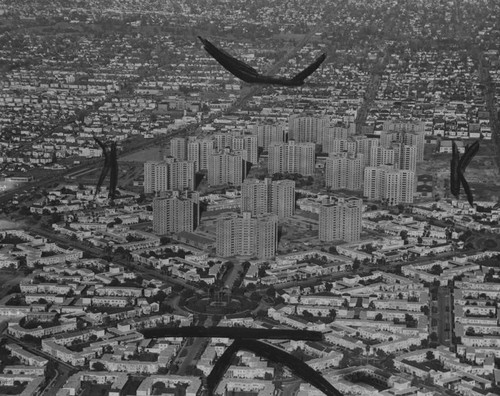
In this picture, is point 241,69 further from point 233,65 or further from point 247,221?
point 247,221

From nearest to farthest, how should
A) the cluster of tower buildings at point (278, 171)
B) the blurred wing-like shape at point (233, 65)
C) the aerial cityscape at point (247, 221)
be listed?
the blurred wing-like shape at point (233, 65)
the aerial cityscape at point (247, 221)
the cluster of tower buildings at point (278, 171)

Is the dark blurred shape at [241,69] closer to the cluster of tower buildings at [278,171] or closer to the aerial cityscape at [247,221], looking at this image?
the aerial cityscape at [247,221]

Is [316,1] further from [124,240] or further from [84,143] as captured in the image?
[124,240]

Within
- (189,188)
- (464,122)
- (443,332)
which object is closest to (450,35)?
(464,122)

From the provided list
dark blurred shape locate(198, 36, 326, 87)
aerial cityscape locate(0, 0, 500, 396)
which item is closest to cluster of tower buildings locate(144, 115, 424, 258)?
aerial cityscape locate(0, 0, 500, 396)

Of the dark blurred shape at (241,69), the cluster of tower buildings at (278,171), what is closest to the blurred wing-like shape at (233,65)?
the dark blurred shape at (241,69)

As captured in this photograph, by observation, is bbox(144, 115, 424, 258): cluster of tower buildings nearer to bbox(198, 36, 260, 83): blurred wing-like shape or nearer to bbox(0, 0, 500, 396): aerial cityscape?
bbox(0, 0, 500, 396): aerial cityscape

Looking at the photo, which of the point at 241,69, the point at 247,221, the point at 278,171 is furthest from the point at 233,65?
the point at 278,171

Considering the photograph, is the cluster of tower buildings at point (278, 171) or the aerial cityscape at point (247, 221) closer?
the aerial cityscape at point (247, 221)
